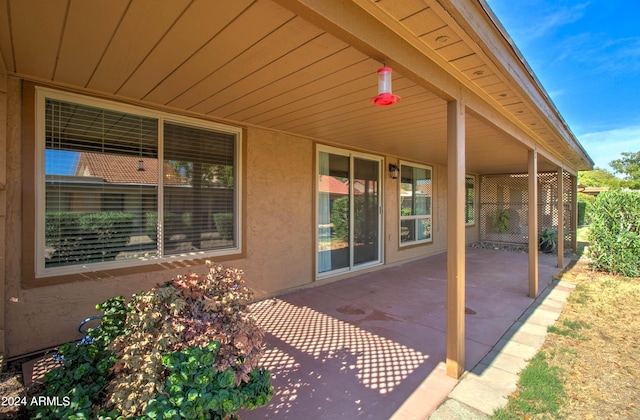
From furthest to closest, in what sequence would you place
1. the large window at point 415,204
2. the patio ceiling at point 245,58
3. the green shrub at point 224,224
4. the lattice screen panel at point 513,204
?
the lattice screen panel at point 513,204
the large window at point 415,204
the green shrub at point 224,224
the patio ceiling at point 245,58

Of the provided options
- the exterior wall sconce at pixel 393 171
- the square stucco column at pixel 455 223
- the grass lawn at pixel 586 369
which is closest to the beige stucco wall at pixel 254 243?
the exterior wall sconce at pixel 393 171

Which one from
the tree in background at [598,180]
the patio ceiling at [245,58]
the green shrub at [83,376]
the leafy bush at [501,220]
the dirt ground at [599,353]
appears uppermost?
the tree in background at [598,180]

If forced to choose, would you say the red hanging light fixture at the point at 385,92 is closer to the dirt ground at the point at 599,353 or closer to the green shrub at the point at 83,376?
the green shrub at the point at 83,376

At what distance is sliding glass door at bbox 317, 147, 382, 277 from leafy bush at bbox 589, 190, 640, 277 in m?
4.40

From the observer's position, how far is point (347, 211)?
17.4 ft

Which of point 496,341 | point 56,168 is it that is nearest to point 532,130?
point 496,341

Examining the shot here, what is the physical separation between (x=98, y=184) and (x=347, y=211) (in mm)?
3539

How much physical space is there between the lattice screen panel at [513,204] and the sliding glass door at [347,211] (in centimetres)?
637

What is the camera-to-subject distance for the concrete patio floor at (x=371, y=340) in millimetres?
2039

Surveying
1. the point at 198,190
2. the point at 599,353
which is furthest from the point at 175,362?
the point at 599,353

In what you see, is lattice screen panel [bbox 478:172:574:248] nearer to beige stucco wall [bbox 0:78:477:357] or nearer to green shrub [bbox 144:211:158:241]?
beige stucco wall [bbox 0:78:477:357]

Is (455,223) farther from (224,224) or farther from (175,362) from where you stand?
(224,224)

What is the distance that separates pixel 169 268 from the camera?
130 inches

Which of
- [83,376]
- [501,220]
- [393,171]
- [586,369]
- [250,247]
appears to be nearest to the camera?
[83,376]
